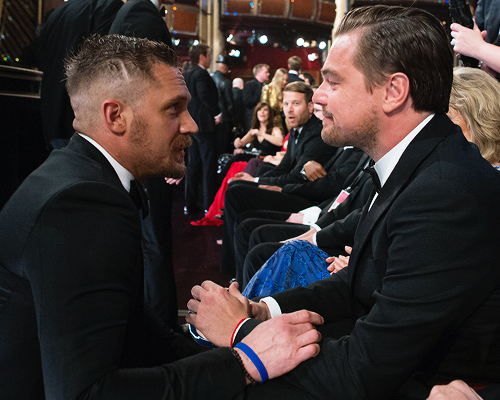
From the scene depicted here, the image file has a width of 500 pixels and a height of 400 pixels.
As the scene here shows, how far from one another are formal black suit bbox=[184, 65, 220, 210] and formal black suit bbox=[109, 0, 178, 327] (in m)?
3.16

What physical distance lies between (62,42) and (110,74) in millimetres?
1236

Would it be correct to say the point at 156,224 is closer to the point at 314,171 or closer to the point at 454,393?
the point at 454,393

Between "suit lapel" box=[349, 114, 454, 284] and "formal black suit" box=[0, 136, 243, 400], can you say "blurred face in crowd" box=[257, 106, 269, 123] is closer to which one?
"suit lapel" box=[349, 114, 454, 284]

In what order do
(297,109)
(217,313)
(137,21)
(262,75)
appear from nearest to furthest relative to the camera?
(217,313) → (137,21) → (297,109) → (262,75)

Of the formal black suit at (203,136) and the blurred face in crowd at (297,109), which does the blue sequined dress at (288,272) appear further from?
the formal black suit at (203,136)

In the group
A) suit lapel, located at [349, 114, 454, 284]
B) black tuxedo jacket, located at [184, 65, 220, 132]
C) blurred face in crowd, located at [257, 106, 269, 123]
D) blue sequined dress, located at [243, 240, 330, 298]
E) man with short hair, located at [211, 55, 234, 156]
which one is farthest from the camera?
man with short hair, located at [211, 55, 234, 156]

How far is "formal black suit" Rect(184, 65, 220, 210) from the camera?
18.0ft

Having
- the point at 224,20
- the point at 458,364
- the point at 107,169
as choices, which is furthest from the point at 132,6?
the point at 224,20

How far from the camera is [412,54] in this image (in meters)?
1.21

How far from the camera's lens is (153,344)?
141cm

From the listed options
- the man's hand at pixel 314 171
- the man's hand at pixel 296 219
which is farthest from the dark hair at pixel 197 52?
the man's hand at pixel 296 219

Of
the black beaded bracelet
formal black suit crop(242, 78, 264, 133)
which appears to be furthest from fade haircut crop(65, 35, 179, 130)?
formal black suit crop(242, 78, 264, 133)

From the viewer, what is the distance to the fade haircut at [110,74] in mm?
1228

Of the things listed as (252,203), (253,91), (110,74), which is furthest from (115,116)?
(253,91)
